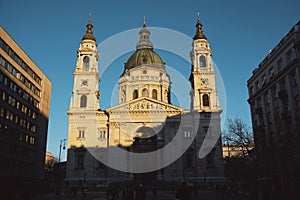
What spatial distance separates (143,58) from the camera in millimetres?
69938

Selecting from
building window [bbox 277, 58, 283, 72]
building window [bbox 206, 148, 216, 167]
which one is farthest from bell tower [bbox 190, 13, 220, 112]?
building window [bbox 277, 58, 283, 72]

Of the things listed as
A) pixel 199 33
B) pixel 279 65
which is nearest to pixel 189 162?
pixel 279 65

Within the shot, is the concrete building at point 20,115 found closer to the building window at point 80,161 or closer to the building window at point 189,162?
the building window at point 80,161

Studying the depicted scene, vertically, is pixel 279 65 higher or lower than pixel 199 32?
lower

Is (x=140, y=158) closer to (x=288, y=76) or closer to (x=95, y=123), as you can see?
(x=95, y=123)

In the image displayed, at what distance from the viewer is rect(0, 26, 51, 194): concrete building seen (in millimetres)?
38719

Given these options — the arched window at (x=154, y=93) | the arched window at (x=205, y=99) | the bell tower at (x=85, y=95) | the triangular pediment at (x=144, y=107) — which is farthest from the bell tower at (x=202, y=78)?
the bell tower at (x=85, y=95)

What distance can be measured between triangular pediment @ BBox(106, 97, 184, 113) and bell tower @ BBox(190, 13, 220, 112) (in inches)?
175

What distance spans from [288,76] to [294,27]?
4.91 metres

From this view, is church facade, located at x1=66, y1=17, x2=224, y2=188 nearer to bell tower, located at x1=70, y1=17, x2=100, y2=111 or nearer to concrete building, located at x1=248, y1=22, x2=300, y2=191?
bell tower, located at x1=70, y1=17, x2=100, y2=111

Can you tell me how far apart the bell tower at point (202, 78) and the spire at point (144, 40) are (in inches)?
767

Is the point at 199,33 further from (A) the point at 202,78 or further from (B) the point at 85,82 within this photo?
(B) the point at 85,82

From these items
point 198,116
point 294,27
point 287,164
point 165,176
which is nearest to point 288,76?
point 294,27

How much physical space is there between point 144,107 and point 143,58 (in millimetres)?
20272
